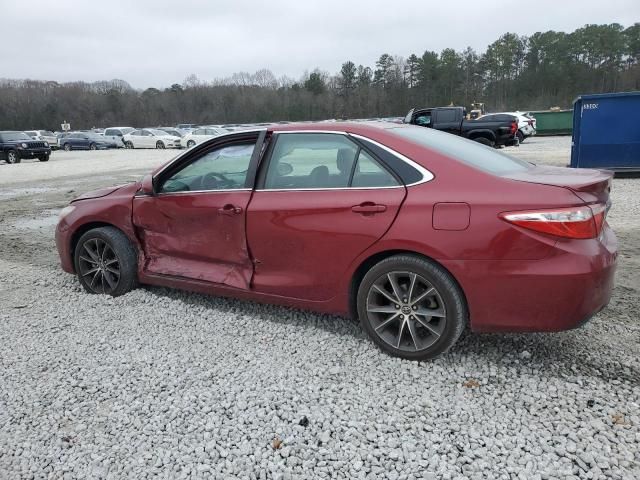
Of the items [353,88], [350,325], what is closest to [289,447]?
[350,325]

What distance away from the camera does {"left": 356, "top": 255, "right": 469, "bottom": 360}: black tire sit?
10.5 feet

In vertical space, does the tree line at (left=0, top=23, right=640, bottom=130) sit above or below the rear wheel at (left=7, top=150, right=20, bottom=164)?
above

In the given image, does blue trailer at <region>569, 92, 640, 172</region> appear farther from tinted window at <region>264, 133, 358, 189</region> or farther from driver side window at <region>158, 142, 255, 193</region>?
driver side window at <region>158, 142, 255, 193</region>

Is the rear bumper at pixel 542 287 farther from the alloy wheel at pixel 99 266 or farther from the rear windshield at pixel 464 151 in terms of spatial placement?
the alloy wheel at pixel 99 266

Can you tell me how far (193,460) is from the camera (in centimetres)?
254

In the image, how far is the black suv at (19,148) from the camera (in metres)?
25.7

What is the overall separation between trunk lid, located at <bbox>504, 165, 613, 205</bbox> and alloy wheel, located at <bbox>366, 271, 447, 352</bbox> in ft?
2.94

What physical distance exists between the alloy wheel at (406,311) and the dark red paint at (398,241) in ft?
0.60

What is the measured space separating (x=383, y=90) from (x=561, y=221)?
8672 cm

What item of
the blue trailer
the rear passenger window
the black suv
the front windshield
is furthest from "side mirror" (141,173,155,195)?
the front windshield

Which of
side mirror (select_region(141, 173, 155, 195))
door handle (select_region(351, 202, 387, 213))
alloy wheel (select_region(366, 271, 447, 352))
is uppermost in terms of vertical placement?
side mirror (select_region(141, 173, 155, 195))

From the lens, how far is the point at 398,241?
326 cm

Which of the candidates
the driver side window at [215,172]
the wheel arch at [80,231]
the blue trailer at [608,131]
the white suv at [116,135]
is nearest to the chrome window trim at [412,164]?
the driver side window at [215,172]

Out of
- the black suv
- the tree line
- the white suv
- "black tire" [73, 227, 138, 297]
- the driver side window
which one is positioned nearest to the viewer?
the driver side window
